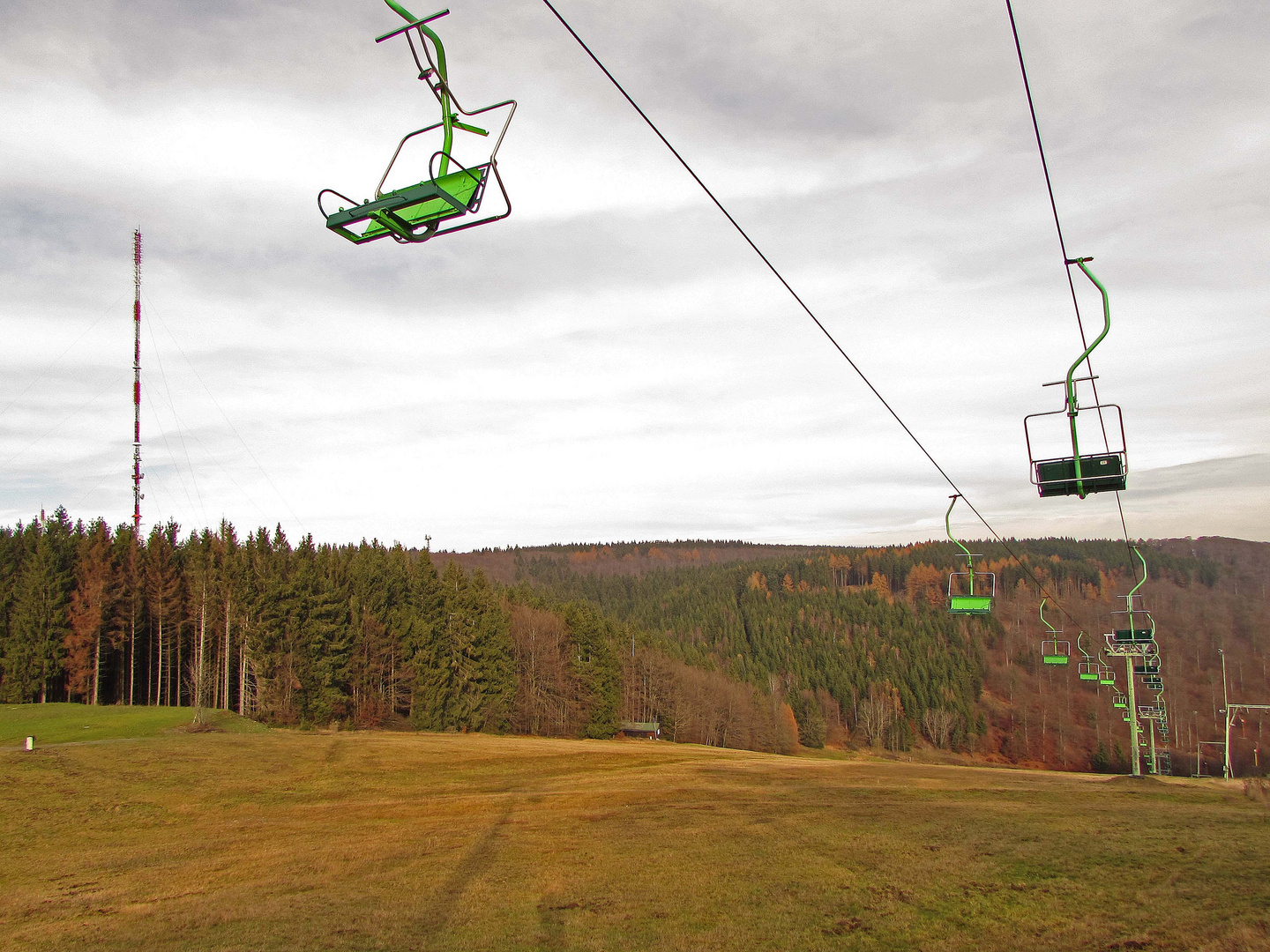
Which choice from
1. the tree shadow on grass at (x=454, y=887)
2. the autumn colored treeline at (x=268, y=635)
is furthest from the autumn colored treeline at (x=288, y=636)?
the tree shadow on grass at (x=454, y=887)

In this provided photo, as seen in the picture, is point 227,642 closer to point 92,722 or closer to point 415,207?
point 92,722

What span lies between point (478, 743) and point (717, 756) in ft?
55.3

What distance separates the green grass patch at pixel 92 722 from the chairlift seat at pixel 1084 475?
164ft

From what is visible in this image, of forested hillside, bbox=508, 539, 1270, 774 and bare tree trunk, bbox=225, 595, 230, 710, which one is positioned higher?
bare tree trunk, bbox=225, 595, 230, 710

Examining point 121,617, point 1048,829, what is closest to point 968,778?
point 1048,829

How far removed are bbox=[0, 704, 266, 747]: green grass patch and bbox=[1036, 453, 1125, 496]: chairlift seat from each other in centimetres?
5008

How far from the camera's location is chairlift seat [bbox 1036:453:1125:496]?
13.4 metres

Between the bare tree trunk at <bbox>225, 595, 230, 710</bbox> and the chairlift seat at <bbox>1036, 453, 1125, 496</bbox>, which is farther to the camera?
the bare tree trunk at <bbox>225, 595, 230, 710</bbox>

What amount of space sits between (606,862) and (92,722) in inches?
1894

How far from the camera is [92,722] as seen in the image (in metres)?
52.8

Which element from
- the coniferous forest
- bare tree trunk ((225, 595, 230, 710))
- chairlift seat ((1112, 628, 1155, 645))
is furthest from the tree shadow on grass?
bare tree trunk ((225, 595, 230, 710))

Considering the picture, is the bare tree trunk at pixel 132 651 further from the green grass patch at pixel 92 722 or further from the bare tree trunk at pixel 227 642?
the green grass patch at pixel 92 722

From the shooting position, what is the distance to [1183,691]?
14975 centimetres

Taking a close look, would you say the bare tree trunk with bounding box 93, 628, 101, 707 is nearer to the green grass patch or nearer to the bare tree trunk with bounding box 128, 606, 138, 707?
the bare tree trunk with bounding box 128, 606, 138, 707
